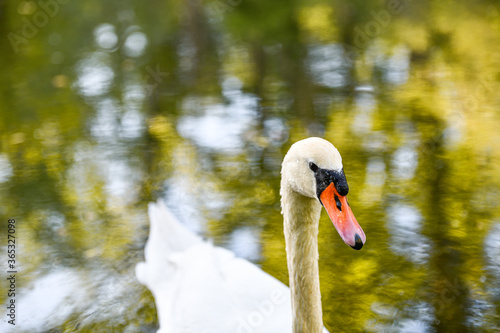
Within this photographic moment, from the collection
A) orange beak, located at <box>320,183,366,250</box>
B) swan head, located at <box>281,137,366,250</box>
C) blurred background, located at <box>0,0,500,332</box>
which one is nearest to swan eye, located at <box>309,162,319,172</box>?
swan head, located at <box>281,137,366,250</box>

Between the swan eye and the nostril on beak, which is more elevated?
the swan eye

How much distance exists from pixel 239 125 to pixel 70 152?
1.88 meters

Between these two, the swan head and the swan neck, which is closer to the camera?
the swan head

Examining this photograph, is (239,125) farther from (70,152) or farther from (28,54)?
(28,54)

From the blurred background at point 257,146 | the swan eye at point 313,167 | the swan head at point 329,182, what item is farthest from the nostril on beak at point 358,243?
the blurred background at point 257,146

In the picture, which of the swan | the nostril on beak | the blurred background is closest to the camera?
the nostril on beak

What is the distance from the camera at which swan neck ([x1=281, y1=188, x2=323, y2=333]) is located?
98.6 inches

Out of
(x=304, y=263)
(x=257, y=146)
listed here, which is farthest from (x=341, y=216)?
(x=257, y=146)

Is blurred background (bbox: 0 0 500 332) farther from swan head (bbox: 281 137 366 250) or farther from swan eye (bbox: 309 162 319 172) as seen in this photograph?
swan eye (bbox: 309 162 319 172)

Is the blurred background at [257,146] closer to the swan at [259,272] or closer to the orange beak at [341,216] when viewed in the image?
the swan at [259,272]

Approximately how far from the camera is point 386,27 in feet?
28.3

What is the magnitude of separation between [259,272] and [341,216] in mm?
1203

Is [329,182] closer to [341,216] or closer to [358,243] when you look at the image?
[341,216]

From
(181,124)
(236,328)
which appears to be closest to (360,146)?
(181,124)
